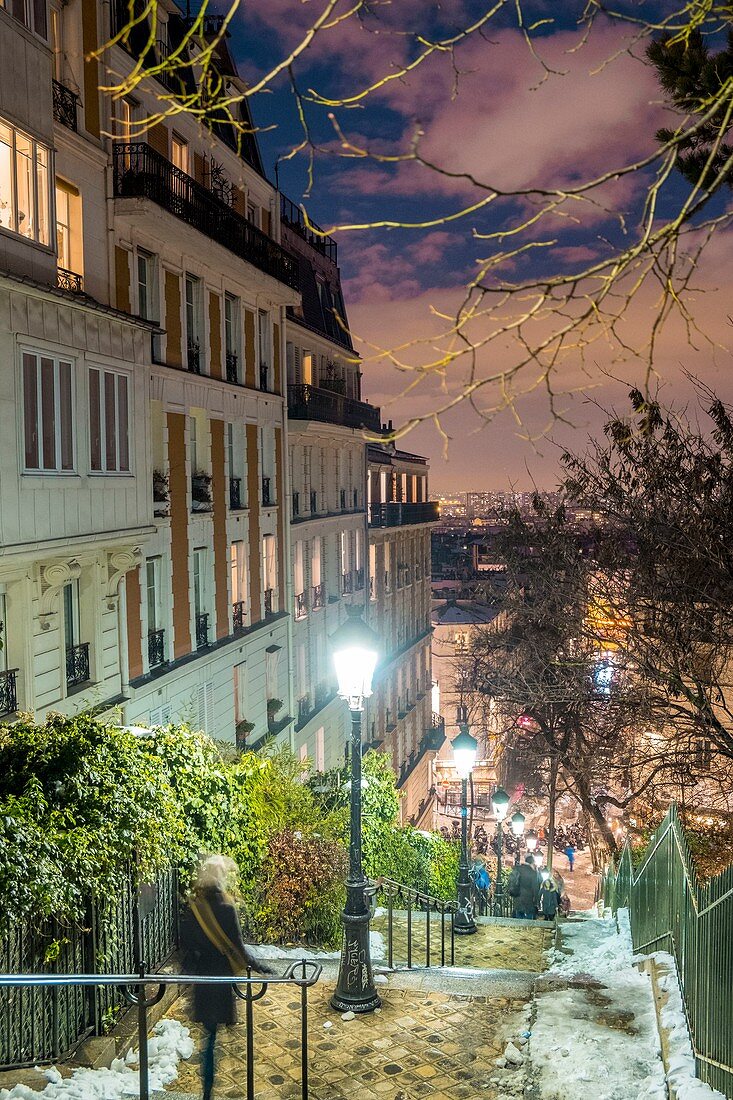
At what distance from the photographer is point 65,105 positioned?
1568 centimetres

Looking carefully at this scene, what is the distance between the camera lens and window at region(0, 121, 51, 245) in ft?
40.2

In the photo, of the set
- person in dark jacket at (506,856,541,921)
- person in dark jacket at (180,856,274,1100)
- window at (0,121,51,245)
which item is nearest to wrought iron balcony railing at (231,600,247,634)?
person in dark jacket at (506,856,541,921)

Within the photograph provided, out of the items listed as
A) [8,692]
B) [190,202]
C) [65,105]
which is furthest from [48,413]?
[190,202]

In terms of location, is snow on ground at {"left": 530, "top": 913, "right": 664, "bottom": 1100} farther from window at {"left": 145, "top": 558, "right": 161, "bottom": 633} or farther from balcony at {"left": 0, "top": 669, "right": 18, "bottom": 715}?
window at {"left": 145, "top": 558, "right": 161, "bottom": 633}

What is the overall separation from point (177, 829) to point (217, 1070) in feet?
8.14

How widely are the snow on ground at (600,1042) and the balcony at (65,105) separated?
590 inches

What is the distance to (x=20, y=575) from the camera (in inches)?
518

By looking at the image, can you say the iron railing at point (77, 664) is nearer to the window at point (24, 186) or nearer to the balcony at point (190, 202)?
the window at point (24, 186)

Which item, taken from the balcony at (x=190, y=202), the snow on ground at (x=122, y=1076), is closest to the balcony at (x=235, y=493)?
the balcony at (x=190, y=202)

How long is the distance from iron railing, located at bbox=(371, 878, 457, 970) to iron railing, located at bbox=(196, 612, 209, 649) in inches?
284

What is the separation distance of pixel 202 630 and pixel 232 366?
7043 millimetres

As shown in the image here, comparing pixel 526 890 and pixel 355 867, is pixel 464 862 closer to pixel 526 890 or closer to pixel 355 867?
pixel 526 890

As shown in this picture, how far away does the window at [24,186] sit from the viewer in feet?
40.2

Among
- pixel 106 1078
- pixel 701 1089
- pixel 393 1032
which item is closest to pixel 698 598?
pixel 393 1032
